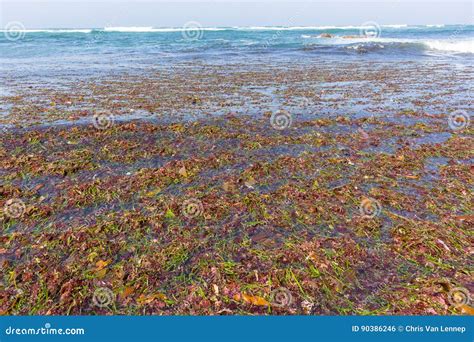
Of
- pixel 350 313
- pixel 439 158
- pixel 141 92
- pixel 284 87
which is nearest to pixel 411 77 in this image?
pixel 284 87

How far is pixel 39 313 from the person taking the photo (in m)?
4.34

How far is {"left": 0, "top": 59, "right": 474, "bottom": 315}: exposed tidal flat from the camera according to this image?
457 centimetres

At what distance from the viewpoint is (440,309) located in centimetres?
425

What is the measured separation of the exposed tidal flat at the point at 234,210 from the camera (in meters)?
4.57

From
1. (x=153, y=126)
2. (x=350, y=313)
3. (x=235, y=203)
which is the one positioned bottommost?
(x=350, y=313)

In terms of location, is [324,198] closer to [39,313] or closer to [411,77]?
[39,313]

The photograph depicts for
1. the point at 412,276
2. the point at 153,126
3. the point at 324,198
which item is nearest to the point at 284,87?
the point at 153,126

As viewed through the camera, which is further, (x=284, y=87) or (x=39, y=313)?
(x=284, y=87)

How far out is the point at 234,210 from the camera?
655 cm

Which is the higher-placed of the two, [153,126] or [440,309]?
[153,126]

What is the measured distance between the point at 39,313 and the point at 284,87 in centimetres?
1660

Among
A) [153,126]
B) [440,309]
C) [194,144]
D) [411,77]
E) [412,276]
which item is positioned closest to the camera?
[440,309]

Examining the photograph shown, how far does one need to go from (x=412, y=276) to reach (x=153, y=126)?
9192 mm

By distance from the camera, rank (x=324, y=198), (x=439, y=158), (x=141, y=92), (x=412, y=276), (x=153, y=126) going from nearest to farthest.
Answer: (x=412, y=276) → (x=324, y=198) → (x=439, y=158) → (x=153, y=126) → (x=141, y=92)
